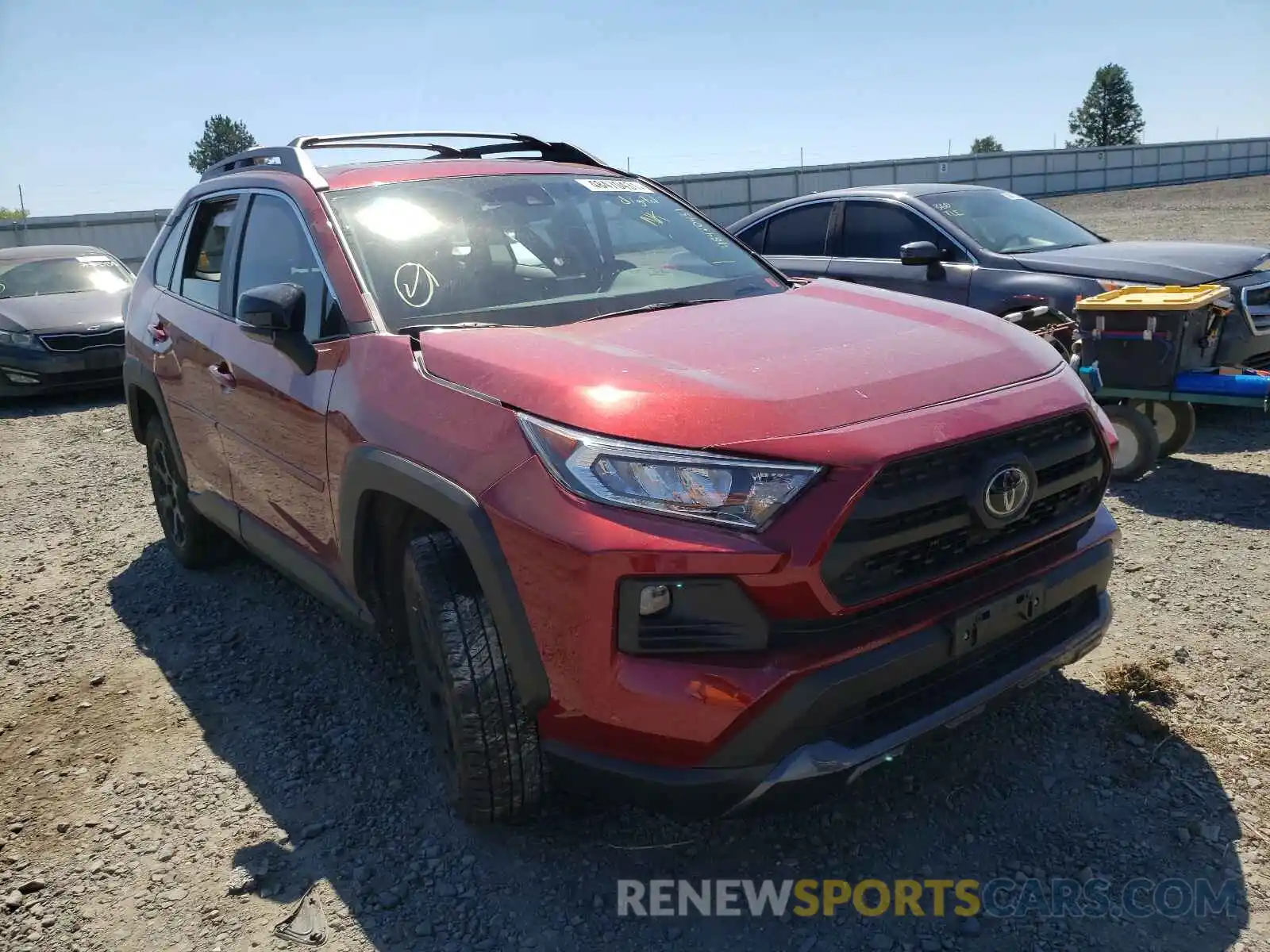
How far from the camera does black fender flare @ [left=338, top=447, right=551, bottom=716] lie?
89.7 inches

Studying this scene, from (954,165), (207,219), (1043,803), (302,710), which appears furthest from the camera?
(954,165)

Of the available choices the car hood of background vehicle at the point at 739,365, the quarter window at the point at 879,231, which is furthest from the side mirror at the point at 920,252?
the car hood of background vehicle at the point at 739,365

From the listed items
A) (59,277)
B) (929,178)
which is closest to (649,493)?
(59,277)

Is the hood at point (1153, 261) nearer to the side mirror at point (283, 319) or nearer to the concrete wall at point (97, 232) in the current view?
the side mirror at point (283, 319)

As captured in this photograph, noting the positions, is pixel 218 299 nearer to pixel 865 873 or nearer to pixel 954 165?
pixel 865 873

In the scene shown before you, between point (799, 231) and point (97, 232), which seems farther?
point (97, 232)

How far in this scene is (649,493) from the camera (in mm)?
2117

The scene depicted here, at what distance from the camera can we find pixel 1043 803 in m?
2.70

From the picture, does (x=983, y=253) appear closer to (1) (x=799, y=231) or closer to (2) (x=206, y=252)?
(1) (x=799, y=231)

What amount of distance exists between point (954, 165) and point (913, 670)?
33608 mm

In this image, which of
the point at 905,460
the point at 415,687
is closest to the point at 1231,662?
the point at 905,460

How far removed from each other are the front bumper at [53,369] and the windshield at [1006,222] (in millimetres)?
7830

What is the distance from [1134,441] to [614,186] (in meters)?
3.15

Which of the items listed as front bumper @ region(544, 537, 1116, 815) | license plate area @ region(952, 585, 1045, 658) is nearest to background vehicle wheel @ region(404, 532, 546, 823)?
front bumper @ region(544, 537, 1116, 815)
